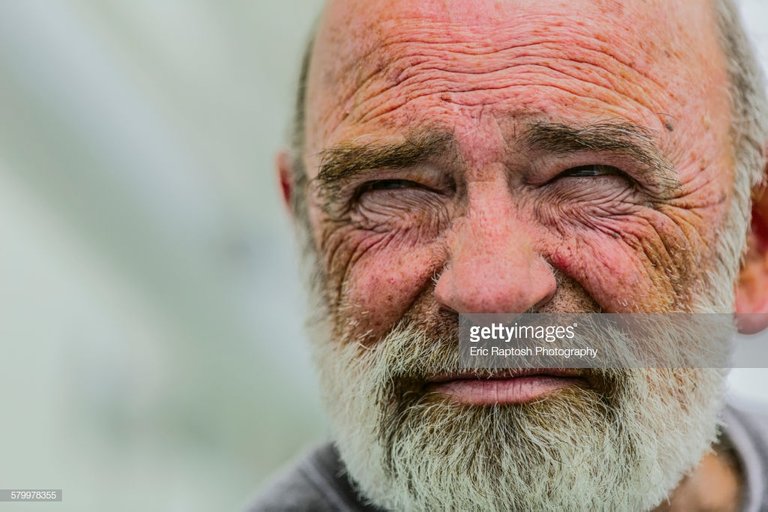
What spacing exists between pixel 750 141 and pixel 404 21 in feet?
1.67

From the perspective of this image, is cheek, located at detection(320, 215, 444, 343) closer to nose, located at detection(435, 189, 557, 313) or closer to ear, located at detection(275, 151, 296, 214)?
nose, located at detection(435, 189, 557, 313)

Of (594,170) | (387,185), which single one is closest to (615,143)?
(594,170)

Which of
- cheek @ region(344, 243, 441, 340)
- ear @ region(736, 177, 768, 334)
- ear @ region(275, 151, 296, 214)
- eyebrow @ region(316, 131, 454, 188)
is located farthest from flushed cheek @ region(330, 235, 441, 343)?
ear @ region(736, 177, 768, 334)

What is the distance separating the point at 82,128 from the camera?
1471 mm

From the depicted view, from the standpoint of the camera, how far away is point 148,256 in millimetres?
1610

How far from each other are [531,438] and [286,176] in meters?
0.64

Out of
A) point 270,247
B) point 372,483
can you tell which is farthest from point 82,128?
point 372,483

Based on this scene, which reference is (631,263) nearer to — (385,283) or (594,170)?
(594,170)

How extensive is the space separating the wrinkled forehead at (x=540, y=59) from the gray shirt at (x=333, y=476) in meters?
0.53

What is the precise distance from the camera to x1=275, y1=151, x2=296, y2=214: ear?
46.9 inches

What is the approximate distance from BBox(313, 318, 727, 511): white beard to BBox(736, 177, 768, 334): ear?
10cm

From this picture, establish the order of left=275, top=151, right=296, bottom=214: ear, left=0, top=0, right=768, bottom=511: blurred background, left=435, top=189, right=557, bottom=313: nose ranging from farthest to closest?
left=0, top=0, right=768, bottom=511: blurred background, left=275, top=151, right=296, bottom=214: ear, left=435, top=189, right=557, bottom=313: nose

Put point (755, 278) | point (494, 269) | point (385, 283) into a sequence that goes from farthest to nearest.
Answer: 1. point (755, 278)
2. point (385, 283)
3. point (494, 269)

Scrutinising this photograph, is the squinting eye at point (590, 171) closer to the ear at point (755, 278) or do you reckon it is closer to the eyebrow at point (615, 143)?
the eyebrow at point (615, 143)
